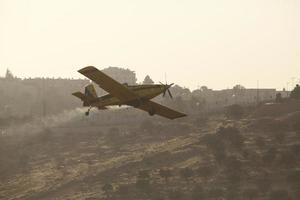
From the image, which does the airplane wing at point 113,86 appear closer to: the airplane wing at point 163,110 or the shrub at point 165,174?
the airplane wing at point 163,110

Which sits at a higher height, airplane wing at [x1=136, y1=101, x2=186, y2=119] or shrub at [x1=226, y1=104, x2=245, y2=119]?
airplane wing at [x1=136, y1=101, x2=186, y2=119]

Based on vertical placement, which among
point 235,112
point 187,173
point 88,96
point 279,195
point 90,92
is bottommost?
point 279,195

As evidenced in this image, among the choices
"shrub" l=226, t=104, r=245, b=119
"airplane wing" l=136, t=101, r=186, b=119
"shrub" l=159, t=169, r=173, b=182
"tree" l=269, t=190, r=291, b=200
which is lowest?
"tree" l=269, t=190, r=291, b=200

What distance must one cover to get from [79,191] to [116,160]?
13553mm

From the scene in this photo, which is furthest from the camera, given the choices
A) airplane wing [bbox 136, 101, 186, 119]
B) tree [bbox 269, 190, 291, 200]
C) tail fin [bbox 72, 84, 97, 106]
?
tree [bbox 269, 190, 291, 200]

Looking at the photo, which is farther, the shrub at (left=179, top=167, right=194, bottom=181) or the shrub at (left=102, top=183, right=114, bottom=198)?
the shrub at (left=179, top=167, right=194, bottom=181)

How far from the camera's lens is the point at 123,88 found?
119 feet

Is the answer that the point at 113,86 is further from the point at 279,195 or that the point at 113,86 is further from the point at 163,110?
the point at 279,195

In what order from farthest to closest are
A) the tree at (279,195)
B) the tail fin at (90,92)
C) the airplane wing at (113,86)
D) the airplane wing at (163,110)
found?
the tree at (279,195), the tail fin at (90,92), the airplane wing at (163,110), the airplane wing at (113,86)

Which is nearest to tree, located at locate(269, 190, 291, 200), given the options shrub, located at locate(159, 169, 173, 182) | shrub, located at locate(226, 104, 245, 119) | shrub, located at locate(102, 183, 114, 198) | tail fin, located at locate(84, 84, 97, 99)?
shrub, located at locate(159, 169, 173, 182)

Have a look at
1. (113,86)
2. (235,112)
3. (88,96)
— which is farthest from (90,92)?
(235,112)

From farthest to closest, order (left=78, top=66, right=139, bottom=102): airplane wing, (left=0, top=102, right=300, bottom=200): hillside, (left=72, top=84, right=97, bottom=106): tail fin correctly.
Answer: (left=0, top=102, right=300, bottom=200): hillside → (left=72, top=84, right=97, bottom=106): tail fin → (left=78, top=66, right=139, bottom=102): airplane wing

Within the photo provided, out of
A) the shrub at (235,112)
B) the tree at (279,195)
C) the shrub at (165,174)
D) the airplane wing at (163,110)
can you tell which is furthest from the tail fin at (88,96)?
the shrub at (235,112)

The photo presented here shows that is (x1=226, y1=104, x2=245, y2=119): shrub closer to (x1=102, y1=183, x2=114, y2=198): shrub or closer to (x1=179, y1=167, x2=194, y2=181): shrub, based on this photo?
(x1=179, y1=167, x2=194, y2=181): shrub
